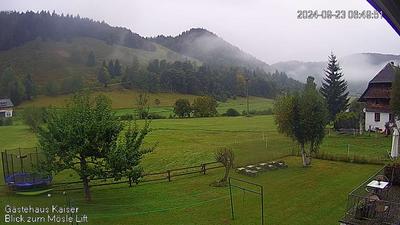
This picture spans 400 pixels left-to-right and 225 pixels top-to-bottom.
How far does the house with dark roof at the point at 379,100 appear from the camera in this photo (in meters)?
38.2

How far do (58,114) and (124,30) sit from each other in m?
158

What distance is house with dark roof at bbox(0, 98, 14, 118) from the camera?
5406 centimetres

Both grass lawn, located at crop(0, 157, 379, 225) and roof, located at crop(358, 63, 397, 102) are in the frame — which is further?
roof, located at crop(358, 63, 397, 102)

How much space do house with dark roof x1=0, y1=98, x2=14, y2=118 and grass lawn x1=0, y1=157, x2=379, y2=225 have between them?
42.3 m

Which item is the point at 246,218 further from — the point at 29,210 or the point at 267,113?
the point at 267,113

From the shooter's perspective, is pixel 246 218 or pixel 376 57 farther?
pixel 376 57

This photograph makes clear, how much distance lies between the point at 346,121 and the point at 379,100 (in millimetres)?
4048

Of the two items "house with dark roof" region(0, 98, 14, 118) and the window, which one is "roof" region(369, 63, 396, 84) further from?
"house with dark roof" region(0, 98, 14, 118)

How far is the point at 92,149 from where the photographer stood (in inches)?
619

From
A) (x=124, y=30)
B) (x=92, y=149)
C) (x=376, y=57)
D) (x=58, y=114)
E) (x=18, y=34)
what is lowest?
(x=92, y=149)

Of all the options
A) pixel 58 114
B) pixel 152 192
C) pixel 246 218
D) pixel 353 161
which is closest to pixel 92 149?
pixel 58 114

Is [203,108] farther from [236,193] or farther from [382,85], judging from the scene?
[236,193]

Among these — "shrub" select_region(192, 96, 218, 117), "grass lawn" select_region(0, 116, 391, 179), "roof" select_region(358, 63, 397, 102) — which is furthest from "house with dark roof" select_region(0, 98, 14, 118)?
"roof" select_region(358, 63, 397, 102)

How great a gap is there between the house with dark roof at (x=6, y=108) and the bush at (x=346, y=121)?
4422cm
